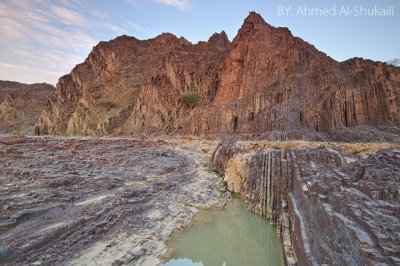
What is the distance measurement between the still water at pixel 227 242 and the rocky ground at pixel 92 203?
645 millimetres

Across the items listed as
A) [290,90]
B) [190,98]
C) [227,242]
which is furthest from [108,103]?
[227,242]

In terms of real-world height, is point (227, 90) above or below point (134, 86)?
below

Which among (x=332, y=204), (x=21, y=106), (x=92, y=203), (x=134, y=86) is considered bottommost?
(x=92, y=203)

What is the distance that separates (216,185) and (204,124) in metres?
20.4

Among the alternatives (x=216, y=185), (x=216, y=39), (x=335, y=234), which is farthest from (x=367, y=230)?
(x=216, y=39)

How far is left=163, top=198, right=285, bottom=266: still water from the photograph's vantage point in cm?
891

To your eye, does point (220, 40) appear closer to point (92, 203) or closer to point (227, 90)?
point (227, 90)

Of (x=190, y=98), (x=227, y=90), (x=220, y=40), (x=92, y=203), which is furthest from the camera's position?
(x=220, y=40)

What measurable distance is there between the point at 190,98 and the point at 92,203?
111 feet

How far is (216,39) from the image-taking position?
55.9 metres

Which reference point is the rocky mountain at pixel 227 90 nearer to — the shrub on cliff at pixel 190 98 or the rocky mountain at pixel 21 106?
the shrub on cliff at pixel 190 98

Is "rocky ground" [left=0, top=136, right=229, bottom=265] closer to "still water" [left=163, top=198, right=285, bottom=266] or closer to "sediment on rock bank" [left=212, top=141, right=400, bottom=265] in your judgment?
"still water" [left=163, top=198, right=285, bottom=266]

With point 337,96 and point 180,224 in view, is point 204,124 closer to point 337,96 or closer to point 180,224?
point 337,96

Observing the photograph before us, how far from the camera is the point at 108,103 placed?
51.9 m
